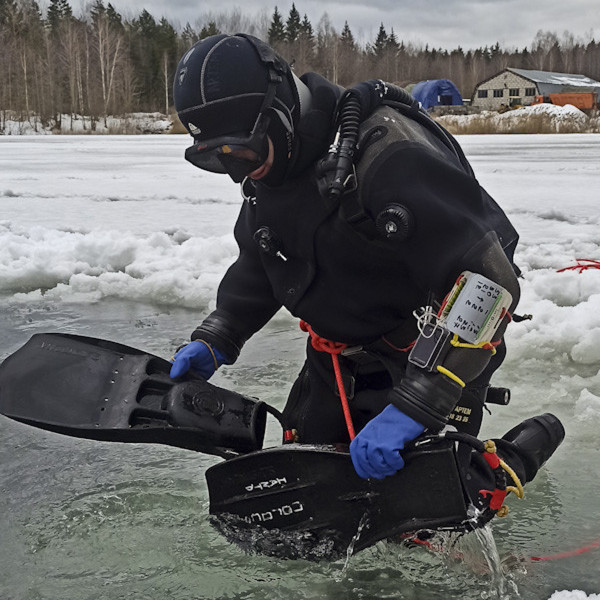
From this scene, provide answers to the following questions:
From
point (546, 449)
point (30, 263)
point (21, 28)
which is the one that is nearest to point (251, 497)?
point (546, 449)

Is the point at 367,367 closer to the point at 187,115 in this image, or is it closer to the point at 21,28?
the point at 187,115

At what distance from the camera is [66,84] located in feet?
168

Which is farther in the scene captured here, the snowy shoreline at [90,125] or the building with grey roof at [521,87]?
the building with grey roof at [521,87]

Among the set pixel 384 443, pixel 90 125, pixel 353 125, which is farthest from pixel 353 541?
pixel 90 125

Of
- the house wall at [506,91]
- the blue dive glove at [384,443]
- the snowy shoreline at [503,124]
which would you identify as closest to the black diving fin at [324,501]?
the blue dive glove at [384,443]

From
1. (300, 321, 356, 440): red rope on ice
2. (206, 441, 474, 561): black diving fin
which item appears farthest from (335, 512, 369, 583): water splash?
(300, 321, 356, 440): red rope on ice

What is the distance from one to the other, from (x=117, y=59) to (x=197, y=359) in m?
52.7

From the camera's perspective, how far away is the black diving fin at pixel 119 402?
2.44m

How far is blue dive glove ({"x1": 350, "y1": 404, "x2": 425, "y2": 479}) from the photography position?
1888 millimetres

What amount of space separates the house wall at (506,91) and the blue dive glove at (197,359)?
58.1 m

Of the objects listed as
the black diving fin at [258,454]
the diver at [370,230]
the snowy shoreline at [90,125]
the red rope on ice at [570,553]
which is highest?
the diver at [370,230]

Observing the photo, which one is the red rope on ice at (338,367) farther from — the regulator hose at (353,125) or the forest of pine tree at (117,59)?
the forest of pine tree at (117,59)

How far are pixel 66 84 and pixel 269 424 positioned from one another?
52.6m

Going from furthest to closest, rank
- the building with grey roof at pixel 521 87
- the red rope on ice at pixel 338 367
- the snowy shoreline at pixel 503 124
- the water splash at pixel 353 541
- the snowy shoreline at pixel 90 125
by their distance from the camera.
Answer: the building with grey roof at pixel 521 87, the snowy shoreline at pixel 90 125, the snowy shoreline at pixel 503 124, the red rope on ice at pixel 338 367, the water splash at pixel 353 541
